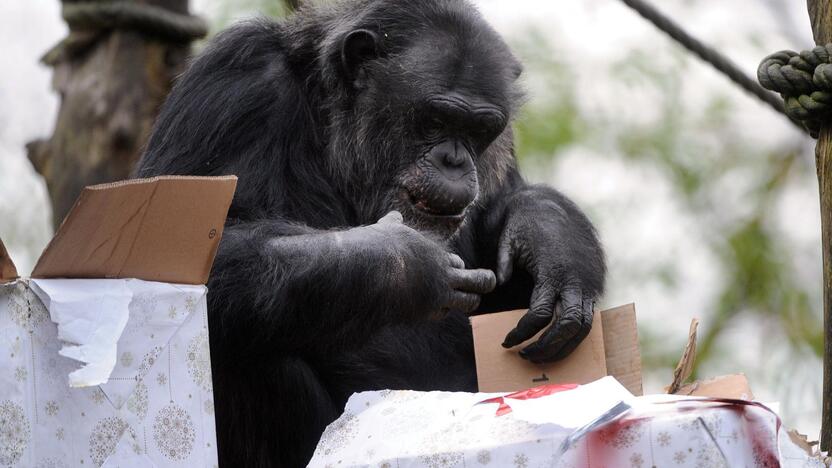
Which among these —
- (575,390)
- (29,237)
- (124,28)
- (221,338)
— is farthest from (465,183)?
(29,237)

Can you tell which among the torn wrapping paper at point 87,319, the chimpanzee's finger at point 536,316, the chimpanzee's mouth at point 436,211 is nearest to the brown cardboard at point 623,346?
the chimpanzee's finger at point 536,316

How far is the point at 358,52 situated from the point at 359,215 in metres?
0.52

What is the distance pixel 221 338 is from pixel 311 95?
1.00 metres

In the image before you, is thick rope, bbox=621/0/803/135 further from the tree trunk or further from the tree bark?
the tree trunk

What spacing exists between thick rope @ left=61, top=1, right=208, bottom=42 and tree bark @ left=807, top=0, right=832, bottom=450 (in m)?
3.60

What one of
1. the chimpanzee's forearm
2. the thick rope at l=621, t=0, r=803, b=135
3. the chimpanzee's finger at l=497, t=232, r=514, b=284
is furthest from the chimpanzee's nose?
the thick rope at l=621, t=0, r=803, b=135

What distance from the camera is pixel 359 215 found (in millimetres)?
3842

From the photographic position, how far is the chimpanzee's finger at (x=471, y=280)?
321cm

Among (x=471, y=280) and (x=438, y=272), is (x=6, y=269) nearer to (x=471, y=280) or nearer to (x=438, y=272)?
(x=438, y=272)

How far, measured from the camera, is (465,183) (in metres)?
3.67

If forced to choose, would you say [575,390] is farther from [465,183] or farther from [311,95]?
[311,95]

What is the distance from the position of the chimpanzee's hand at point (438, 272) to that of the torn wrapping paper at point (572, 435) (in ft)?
3.15

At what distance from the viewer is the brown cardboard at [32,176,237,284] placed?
2.05 meters

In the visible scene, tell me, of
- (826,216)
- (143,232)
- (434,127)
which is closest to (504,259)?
(434,127)
